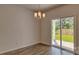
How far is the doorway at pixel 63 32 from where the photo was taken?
6.65ft

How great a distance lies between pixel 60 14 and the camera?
2289 millimetres

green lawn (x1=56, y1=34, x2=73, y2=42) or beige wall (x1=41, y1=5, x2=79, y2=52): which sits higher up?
beige wall (x1=41, y1=5, x2=79, y2=52)

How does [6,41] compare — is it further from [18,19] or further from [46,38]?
[46,38]

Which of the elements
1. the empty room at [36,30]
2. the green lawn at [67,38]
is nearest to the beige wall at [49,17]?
the empty room at [36,30]

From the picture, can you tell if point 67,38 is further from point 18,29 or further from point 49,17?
point 18,29

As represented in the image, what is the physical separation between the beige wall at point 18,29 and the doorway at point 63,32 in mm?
394

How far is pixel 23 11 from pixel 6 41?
924 mm

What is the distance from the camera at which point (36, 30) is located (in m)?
2.30

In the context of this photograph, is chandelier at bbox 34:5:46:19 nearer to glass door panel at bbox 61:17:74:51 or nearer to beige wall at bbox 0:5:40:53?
beige wall at bbox 0:5:40:53

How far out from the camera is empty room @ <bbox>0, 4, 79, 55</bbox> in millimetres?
2201

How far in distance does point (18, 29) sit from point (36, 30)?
49 cm

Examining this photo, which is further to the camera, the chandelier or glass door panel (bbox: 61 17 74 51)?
the chandelier

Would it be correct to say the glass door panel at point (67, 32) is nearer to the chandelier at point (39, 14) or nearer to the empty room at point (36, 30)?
the empty room at point (36, 30)

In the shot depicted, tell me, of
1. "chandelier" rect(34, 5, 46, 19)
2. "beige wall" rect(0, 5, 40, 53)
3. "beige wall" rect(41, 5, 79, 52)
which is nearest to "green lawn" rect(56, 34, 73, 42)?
"beige wall" rect(41, 5, 79, 52)
